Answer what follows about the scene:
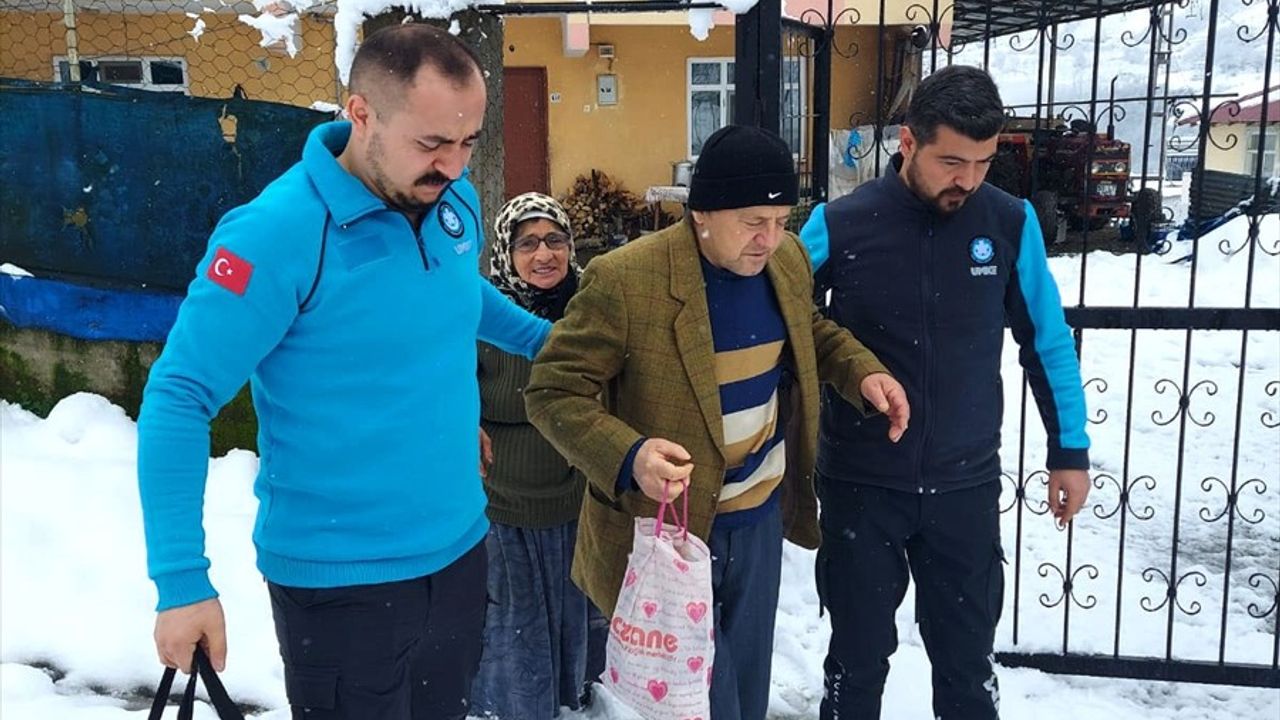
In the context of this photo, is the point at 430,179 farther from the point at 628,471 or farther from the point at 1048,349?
the point at 1048,349

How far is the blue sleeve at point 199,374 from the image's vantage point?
1.65 meters

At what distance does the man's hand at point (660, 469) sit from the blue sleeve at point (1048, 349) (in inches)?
45.7

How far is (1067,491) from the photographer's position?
8.94ft

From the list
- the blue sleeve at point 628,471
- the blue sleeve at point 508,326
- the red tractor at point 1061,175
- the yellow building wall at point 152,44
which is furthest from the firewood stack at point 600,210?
the blue sleeve at point 628,471

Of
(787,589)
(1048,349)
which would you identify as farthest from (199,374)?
(787,589)

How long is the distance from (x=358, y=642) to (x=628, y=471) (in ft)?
2.08

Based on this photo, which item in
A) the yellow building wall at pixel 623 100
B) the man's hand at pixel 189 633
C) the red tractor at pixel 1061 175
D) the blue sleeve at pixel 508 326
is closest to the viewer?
the man's hand at pixel 189 633

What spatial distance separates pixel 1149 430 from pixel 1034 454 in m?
1.00

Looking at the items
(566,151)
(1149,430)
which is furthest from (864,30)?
(1149,430)

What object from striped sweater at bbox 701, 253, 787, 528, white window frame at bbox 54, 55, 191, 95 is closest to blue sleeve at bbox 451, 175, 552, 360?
striped sweater at bbox 701, 253, 787, 528

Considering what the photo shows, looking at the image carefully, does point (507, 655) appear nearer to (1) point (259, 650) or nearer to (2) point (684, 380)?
(1) point (259, 650)

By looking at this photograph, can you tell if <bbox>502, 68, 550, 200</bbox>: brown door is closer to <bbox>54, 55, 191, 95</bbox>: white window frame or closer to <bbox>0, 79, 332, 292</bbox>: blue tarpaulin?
<bbox>54, 55, 191, 95</bbox>: white window frame

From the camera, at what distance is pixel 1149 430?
638cm

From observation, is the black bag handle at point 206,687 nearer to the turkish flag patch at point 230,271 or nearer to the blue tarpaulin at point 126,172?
the turkish flag patch at point 230,271
